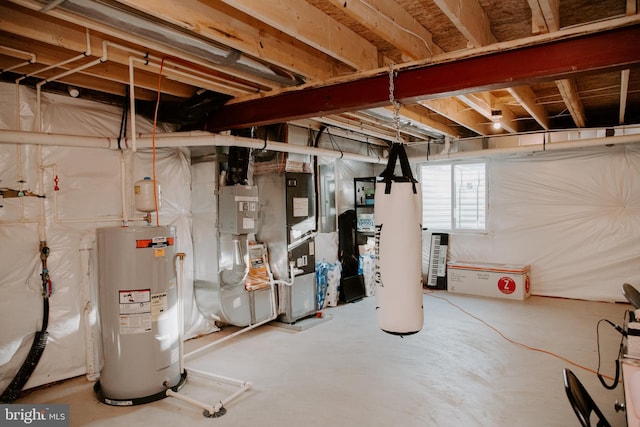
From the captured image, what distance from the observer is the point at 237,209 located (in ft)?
12.2

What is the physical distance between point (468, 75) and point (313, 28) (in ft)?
3.02

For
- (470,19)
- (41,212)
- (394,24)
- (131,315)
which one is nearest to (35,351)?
(131,315)

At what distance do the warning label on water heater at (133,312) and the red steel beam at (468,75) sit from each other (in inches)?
62.7

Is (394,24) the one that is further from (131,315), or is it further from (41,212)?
(41,212)

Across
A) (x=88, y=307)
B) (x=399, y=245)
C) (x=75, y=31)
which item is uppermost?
(x=75, y=31)

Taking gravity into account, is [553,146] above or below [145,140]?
above

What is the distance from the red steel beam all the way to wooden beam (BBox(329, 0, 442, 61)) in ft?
0.50

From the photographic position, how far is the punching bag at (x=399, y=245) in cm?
208

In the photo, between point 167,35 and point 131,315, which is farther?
point 131,315

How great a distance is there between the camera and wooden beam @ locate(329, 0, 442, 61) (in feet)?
5.96

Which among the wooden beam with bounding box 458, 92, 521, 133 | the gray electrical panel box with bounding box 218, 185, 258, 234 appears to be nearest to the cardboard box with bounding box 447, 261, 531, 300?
the wooden beam with bounding box 458, 92, 521, 133

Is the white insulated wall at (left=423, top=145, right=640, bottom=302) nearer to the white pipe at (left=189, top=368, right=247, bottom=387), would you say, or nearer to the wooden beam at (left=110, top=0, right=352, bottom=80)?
the wooden beam at (left=110, top=0, right=352, bottom=80)

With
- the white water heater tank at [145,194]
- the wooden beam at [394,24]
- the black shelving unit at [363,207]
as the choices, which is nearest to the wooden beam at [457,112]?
the wooden beam at [394,24]

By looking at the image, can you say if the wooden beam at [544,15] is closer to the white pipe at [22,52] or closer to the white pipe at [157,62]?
the white pipe at [157,62]
